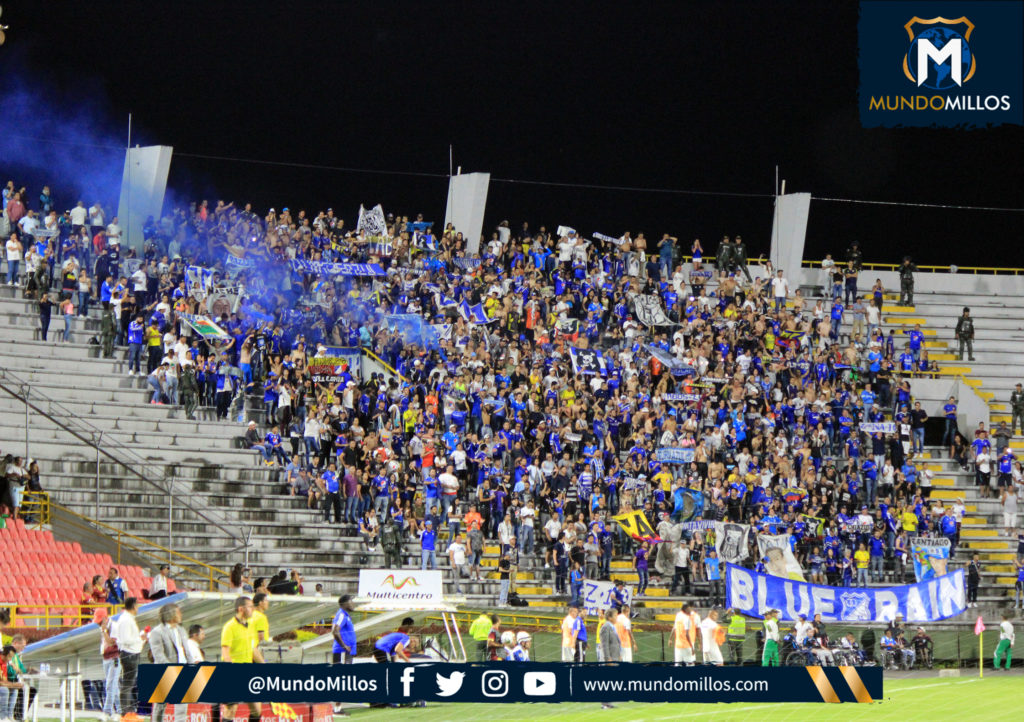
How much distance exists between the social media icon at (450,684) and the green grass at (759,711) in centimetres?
623

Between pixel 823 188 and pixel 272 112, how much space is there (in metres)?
21.6

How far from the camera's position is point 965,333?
45.2m

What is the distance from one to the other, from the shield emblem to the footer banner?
3727 cm

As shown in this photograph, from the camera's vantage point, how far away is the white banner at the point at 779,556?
33.6 meters

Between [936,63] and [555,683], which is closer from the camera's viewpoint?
[555,683]

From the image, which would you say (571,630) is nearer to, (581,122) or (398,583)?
(398,583)

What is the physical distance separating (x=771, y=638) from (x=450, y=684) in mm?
14456

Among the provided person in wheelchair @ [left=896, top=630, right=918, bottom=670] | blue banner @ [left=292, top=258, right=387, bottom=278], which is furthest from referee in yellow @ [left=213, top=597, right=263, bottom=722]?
blue banner @ [left=292, top=258, right=387, bottom=278]

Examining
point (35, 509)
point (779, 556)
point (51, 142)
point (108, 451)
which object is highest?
point (51, 142)

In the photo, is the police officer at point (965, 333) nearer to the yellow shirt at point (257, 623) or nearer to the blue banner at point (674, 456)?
the blue banner at point (674, 456)

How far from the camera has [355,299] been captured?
3916 centimetres

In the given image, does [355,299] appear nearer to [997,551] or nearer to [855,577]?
[855,577]

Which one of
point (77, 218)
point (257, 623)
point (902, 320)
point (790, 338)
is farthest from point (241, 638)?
point (902, 320)

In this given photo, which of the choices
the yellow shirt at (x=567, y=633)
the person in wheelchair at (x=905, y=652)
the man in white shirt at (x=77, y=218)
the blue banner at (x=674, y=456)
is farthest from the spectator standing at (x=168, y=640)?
the man in white shirt at (x=77, y=218)
